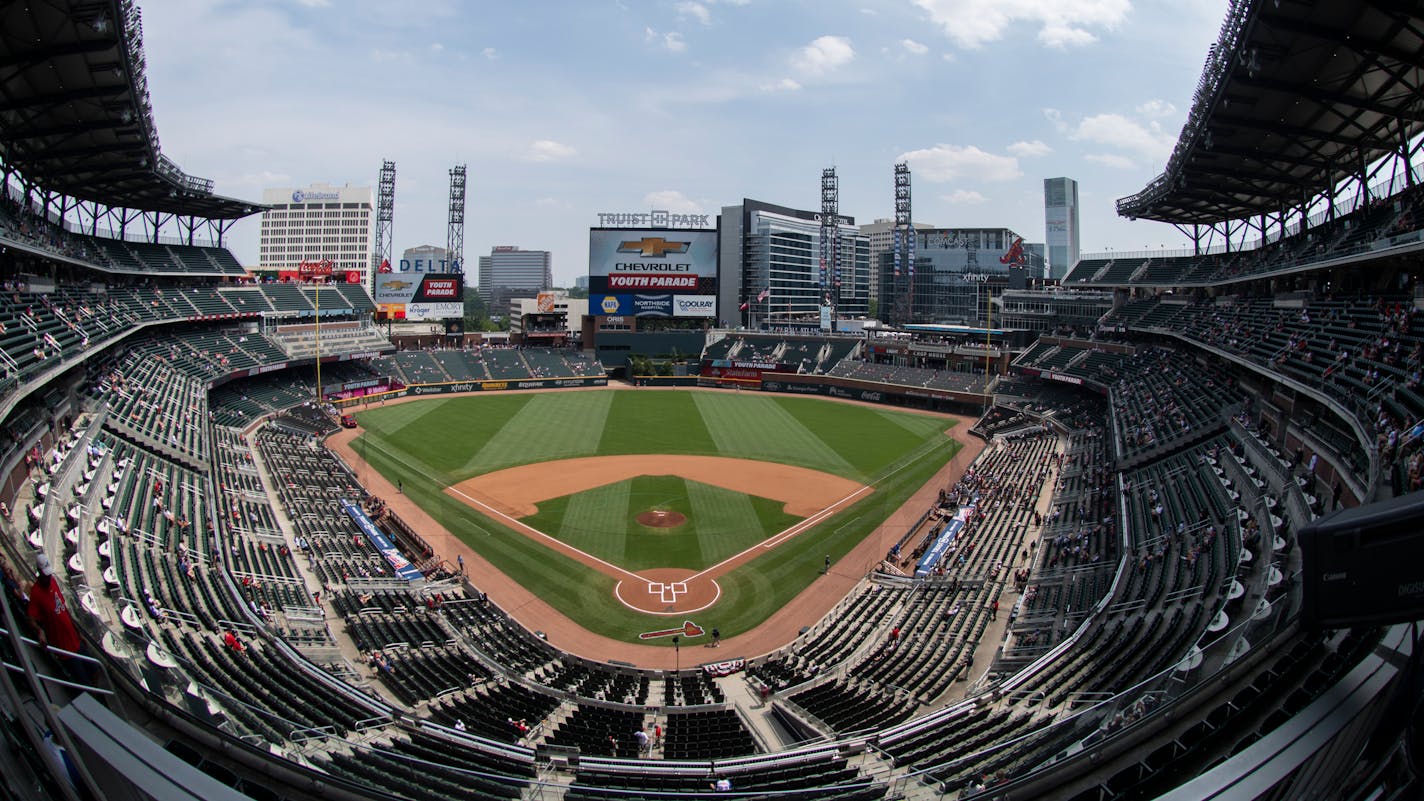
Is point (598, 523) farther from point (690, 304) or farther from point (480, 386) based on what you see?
point (690, 304)

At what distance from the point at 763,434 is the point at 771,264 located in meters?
72.1

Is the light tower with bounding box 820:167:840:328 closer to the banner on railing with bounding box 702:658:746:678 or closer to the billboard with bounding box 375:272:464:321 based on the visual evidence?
the billboard with bounding box 375:272:464:321

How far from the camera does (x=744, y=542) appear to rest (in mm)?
32531

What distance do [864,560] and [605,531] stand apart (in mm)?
11203

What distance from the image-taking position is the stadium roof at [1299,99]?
75.0 feet

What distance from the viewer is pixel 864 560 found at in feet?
99.3

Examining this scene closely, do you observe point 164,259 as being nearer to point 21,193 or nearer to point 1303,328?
point 21,193

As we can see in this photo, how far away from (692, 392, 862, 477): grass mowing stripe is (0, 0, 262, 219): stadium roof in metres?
34.4

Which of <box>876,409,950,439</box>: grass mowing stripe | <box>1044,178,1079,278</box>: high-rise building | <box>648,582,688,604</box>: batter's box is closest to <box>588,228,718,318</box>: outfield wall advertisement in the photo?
<box>876,409,950,439</box>: grass mowing stripe

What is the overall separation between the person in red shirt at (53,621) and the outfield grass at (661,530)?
2177cm

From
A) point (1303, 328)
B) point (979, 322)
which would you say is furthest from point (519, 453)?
point (979, 322)

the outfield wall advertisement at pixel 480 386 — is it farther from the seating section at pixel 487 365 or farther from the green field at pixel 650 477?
the green field at pixel 650 477

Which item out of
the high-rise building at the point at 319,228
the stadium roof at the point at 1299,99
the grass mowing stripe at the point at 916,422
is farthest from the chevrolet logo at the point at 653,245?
the high-rise building at the point at 319,228

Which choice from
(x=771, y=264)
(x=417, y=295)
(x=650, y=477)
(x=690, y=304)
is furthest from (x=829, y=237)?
(x=650, y=477)
